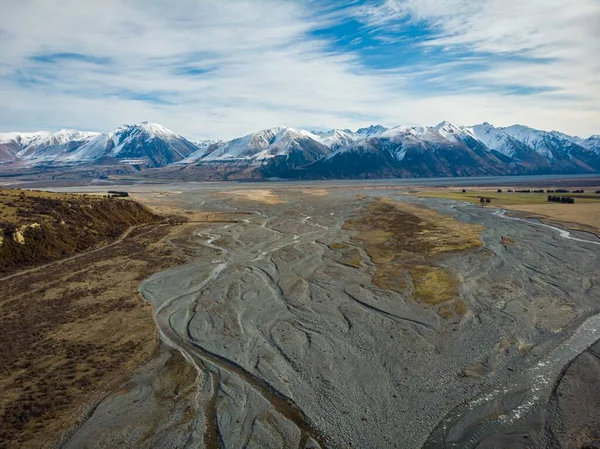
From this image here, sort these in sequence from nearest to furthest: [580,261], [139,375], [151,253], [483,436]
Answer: [483,436] → [139,375] → [580,261] → [151,253]

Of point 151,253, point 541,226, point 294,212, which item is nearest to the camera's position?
point 151,253

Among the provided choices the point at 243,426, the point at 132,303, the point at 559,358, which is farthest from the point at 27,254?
the point at 559,358

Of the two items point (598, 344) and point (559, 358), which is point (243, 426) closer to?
point (559, 358)

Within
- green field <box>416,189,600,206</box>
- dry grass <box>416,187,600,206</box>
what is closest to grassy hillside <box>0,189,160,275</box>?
dry grass <box>416,187,600,206</box>

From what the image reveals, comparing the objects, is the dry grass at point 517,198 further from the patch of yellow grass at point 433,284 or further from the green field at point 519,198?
the patch of yellow grass at point 433,284

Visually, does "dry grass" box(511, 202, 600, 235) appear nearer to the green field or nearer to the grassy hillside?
the green field

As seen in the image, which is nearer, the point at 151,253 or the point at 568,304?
the point at 568,304

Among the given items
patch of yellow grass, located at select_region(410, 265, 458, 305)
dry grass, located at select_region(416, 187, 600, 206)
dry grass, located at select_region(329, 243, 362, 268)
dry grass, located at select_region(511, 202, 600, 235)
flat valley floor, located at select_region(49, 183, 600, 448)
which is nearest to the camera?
flat valley floor, located at select_region(49, 183, 600, 448)
